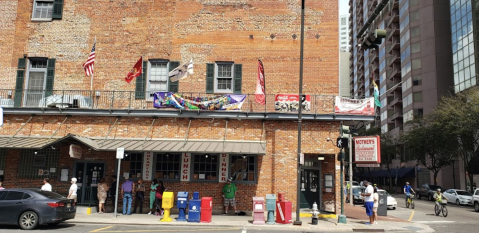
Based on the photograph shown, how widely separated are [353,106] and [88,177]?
1356 cm

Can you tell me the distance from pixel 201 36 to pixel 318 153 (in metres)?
8.70

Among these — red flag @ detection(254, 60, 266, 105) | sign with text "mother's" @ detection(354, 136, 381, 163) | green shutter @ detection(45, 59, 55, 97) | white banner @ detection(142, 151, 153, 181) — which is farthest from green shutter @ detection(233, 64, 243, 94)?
green shutter @ detection(45, 59, 55, 97)

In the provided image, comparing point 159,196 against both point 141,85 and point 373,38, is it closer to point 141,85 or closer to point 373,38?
point 141,85

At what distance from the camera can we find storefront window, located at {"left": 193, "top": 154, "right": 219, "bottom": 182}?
61.7 feet

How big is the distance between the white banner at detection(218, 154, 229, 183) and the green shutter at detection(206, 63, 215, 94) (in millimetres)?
3568

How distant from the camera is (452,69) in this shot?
55031 mm

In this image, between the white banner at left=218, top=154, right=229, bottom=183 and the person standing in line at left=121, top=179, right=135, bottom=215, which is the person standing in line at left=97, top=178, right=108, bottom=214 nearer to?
the person standing in line at left=121, top=179, right=135, bottom=215

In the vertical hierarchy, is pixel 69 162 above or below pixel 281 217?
above

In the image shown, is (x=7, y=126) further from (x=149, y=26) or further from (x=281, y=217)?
(x=281, y=217)

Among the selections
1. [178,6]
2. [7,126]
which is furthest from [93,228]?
[178,6]

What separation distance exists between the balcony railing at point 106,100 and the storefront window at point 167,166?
7.84 feet

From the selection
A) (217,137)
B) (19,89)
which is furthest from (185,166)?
(19,89)

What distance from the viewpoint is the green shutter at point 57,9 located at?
70.0 ft

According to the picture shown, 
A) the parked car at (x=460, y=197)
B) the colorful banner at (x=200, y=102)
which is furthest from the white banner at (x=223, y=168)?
the parked car at (x=460, y=197)
